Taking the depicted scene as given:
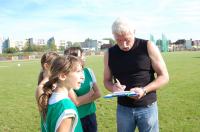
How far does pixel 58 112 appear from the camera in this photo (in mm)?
3156

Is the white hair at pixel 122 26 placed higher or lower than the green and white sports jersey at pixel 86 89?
higher

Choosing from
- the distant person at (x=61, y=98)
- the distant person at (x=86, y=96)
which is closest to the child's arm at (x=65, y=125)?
the distant person at (x=61, y=98)

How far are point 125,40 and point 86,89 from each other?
86 cm

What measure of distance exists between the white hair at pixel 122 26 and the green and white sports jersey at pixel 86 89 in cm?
73

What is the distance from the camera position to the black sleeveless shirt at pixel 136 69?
15.9ft

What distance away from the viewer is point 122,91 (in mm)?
4570

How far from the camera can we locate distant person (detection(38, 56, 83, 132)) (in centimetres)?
314

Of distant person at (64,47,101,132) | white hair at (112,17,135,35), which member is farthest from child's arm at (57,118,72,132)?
white hair at (112,17,135,35)

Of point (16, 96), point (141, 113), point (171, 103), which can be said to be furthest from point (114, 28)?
point (16, 96)

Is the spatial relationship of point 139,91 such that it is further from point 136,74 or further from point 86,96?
point 86,96

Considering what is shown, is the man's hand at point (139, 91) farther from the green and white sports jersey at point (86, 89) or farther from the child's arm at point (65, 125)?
the child's arm at point (65, 125)

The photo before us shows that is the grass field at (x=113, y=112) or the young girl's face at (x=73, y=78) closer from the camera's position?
the young girl's face at (x=73, y=78)

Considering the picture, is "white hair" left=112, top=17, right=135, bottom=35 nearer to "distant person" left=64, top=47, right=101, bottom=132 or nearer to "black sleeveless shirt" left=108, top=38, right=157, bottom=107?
"black sleeveless shirt" left=108, top=38, right=157, bottom=107

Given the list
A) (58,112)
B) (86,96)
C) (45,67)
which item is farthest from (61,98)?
(86,96)
